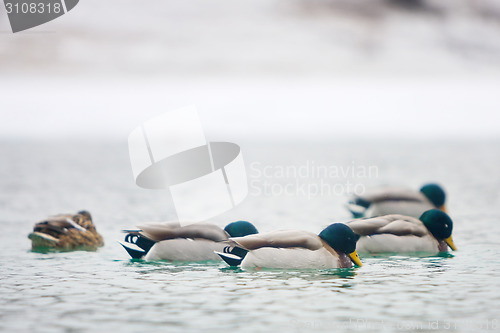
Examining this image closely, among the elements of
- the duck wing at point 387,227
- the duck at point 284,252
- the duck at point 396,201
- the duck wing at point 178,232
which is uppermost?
the duck at point 396,201

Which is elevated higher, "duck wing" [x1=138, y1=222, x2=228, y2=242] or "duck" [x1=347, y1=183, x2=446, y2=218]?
"duck" [x1=347, y1=183, x2=446, y2=218]

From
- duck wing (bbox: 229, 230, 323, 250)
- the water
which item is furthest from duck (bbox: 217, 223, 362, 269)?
the water

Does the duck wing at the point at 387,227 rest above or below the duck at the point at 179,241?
above

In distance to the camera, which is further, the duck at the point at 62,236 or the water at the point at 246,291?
the duck at the point at 62,236

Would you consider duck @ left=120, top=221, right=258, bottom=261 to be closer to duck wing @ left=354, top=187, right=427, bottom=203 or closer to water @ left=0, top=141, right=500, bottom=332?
water @ left=0, top=141, right=500, bottom=332

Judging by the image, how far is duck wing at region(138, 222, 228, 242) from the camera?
12469 millimetres

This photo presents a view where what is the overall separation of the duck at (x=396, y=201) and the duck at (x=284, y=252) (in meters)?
4.53

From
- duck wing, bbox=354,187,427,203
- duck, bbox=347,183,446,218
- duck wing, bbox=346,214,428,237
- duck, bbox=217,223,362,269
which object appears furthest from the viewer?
duck wing, bbox=354,187,427,203

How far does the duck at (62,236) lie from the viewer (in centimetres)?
1366

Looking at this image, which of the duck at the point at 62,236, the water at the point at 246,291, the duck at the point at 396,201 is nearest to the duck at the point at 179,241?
the water at the point at 246,291

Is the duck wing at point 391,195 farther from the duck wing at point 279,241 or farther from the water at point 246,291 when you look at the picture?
the duck wing at point 279,241

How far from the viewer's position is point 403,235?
43.8ft

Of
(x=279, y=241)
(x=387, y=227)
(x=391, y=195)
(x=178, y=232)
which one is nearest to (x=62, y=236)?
(x=178, y=232)

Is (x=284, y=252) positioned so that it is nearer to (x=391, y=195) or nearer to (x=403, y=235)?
(x=403, y=235)
